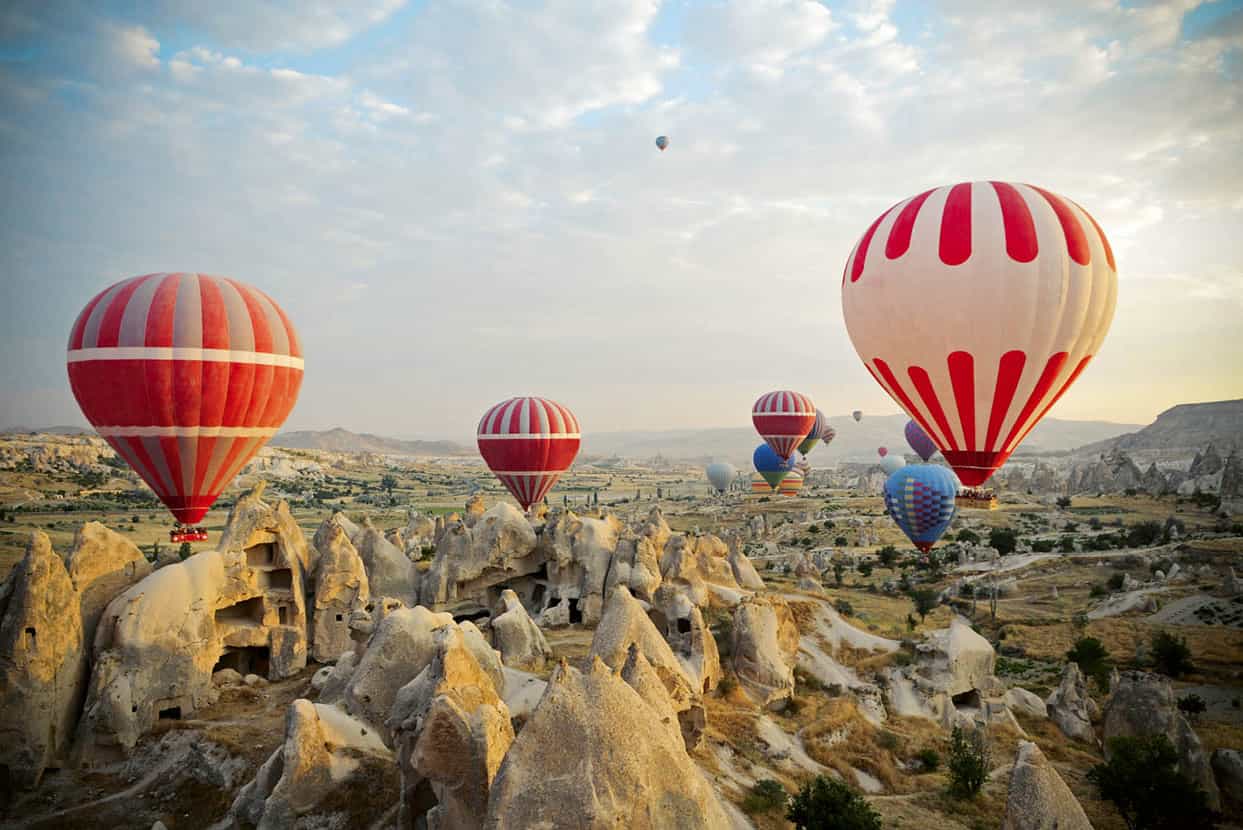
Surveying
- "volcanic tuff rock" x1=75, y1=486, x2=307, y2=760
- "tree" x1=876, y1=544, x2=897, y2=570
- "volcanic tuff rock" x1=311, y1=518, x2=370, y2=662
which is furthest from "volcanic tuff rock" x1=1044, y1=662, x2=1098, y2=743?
"tree" x1=876, y1=544, x2=897, y2=570

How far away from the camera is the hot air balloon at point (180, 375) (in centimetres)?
1642

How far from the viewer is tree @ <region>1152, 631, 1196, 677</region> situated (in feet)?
84.9

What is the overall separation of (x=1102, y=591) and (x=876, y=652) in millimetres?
21454

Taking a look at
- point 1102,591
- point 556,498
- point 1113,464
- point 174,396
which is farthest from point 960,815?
point 556,498

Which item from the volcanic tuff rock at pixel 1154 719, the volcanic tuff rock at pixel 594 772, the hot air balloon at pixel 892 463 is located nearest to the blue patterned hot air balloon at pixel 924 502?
the volcanic tuff rock at pixel 1154 719

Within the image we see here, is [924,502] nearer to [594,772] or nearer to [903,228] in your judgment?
[903,228]

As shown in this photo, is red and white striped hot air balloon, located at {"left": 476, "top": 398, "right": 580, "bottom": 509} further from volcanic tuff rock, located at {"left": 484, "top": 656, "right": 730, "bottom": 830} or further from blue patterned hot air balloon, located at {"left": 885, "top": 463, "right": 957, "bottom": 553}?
volcanic tuff rock, located at {"left": 484, "top": 656, "right": 730, "bottom": 830}

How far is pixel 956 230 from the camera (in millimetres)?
15219

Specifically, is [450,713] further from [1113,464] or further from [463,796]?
[1113,464]

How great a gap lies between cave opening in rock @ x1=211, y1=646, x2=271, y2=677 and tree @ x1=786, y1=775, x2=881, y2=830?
14009 mm

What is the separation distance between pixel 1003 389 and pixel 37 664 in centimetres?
1919

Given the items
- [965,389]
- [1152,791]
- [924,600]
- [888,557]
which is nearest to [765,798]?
[1152,791]

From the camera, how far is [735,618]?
63.2 ft

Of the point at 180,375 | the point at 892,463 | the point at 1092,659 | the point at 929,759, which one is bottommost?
the point at 1092,659
